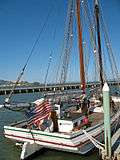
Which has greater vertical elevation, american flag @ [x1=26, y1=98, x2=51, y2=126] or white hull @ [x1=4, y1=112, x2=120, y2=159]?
american flag @ [x1=26, y1=98, x2=51, y2=126]

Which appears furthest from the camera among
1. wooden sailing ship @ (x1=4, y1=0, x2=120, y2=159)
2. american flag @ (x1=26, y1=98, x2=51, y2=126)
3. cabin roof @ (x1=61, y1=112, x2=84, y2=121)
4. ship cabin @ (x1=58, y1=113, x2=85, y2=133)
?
cabin roof @ (x1=61, y1=112, x2=84, y2=121)

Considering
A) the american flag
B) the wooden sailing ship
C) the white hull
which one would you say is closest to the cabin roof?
the wooden sailing ship

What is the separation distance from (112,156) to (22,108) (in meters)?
8.36

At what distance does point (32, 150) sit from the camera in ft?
71.1

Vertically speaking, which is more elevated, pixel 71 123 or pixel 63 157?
pixel 71 123

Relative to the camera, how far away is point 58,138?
20.1m

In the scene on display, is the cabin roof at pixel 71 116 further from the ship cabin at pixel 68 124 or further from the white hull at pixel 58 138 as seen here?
the white hull at pixel 58 138

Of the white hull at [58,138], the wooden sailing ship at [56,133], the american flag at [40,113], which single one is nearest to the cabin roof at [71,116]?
the wooden sailing ship at [56,133]

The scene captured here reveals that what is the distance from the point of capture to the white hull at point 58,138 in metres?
20.0

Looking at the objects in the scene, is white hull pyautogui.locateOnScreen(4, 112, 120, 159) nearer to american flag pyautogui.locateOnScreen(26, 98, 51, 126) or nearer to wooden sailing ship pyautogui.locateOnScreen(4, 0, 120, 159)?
wooden sailing ship pyautogui.locateOnScreen(4, 0, 120, 159)

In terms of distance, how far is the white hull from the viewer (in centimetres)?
2002

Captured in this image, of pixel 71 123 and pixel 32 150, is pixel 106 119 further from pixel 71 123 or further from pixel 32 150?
pixel 32 150

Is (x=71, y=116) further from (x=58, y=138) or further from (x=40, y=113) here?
(x=58, y=138)

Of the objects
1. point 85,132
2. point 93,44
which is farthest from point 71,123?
point 93,44
